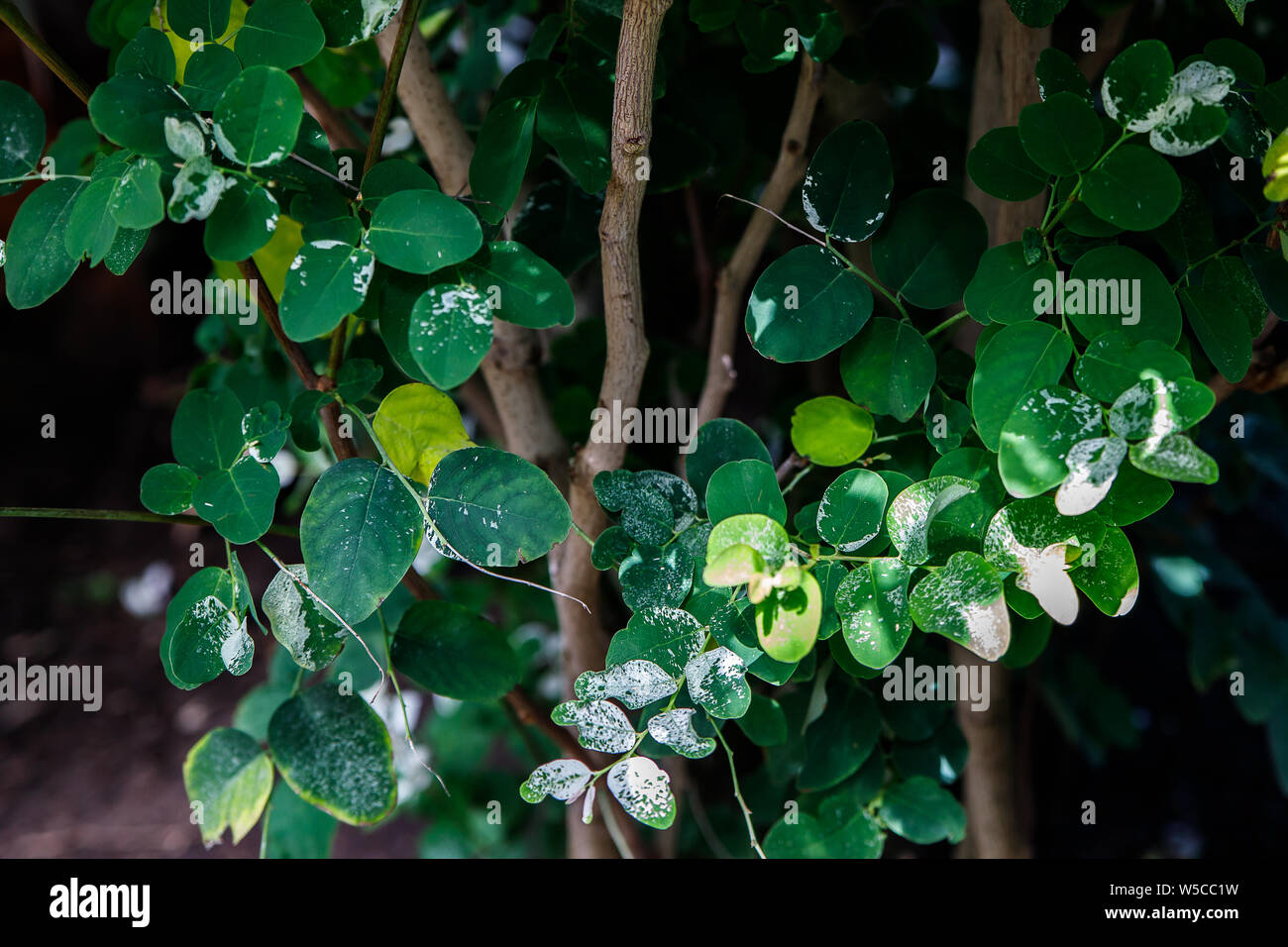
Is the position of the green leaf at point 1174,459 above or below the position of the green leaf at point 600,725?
above

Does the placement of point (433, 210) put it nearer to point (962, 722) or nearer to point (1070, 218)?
point (1070, 218)

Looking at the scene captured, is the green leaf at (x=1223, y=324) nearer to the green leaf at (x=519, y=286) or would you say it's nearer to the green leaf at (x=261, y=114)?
the green leaf at (x=519, y=286)

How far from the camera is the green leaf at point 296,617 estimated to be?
1.87ft

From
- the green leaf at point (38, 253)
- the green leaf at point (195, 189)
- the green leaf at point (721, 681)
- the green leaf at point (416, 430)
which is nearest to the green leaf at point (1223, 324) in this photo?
the green leaf at point (721, 681)

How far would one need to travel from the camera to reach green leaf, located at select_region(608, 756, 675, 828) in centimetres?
54

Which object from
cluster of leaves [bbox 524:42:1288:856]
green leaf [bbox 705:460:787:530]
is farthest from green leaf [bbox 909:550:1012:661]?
green leaf [bbox 705:460:787:530]

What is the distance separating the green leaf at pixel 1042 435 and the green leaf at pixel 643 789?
0.26 m

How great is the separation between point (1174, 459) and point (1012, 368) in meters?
0.10

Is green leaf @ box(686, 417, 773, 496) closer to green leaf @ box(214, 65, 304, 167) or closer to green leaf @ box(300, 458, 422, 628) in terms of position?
green leaf @ box(300, 458, 422, 628)

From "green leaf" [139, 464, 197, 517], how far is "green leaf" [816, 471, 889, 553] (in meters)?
0.40

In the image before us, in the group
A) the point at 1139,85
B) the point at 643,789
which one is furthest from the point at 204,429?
the point at 1139,85

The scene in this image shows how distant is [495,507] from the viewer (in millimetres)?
536

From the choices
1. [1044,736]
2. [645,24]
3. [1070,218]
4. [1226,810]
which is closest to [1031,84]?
[1070,218]
